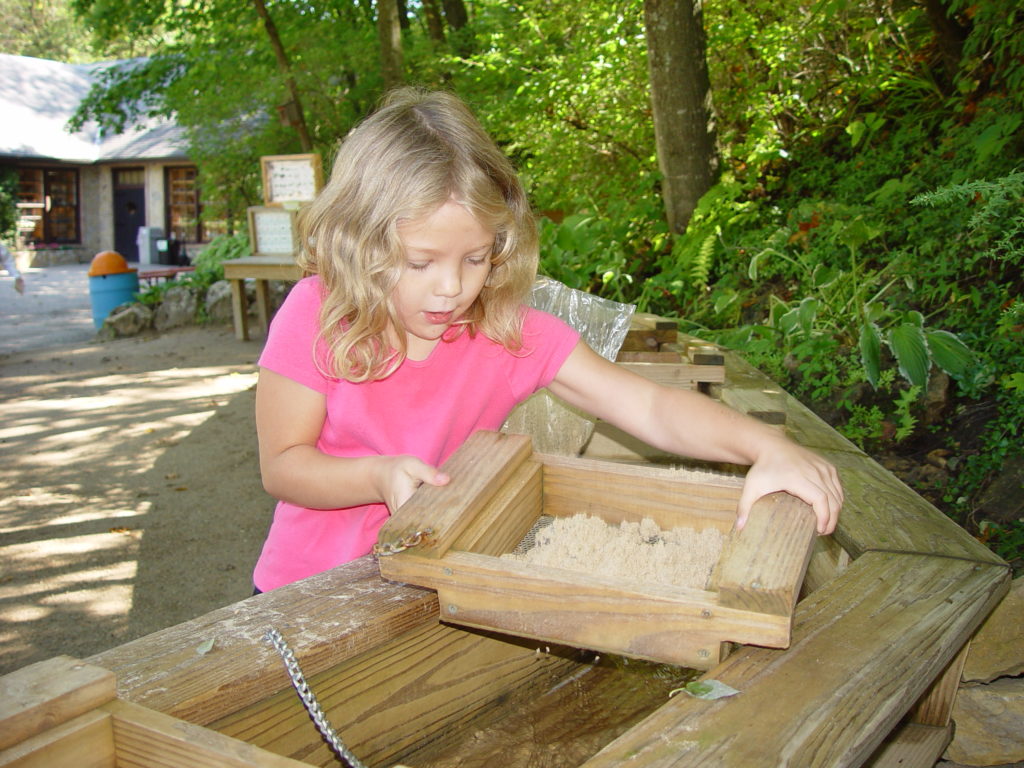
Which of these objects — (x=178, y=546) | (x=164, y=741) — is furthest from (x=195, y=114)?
(x=164, y=741)

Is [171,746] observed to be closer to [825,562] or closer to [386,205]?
[386,205]

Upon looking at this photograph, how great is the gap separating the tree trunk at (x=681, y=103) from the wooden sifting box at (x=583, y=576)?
5.45m

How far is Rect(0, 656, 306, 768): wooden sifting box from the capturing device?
890 mm

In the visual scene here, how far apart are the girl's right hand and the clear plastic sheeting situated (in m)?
1.33

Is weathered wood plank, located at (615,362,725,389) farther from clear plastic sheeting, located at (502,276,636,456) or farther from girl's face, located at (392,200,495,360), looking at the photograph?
girl's face, located at (392,200,495,360)

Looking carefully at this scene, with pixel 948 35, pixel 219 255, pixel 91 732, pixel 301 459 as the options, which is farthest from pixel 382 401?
pixel 219 255

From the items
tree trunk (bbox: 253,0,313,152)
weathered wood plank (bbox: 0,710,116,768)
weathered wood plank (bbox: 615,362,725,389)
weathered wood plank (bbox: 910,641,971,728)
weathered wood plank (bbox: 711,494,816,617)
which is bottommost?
weathered wood plank (bbox: 910,641,971,728)

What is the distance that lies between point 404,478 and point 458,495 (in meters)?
0.13

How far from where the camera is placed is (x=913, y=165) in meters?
5.87

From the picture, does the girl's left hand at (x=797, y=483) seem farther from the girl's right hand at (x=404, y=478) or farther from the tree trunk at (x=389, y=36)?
the tree trunk at (x=389, y=36)

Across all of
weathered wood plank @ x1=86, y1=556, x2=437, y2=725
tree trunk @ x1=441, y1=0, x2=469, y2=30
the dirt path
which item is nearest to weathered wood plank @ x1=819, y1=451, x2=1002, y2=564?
weathered wood plank @ x1=86, y1=556, x2=437, y2=725

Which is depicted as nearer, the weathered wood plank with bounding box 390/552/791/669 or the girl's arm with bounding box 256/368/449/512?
the weathered wood plank with bounding box 390/552/791/669

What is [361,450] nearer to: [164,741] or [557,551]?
[557,551]

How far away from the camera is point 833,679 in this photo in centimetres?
123
